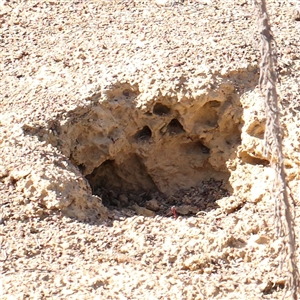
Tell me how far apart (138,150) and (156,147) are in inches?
6.1

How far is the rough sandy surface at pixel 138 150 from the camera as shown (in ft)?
12.8

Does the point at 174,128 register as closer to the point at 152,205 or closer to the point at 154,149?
the point at 154,149

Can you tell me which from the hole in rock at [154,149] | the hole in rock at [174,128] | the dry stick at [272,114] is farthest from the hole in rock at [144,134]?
the dry stick at [272,114]

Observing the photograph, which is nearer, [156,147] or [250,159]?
[250,159]

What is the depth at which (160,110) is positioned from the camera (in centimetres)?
521

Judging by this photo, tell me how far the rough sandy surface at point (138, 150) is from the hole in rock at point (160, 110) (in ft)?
0.04

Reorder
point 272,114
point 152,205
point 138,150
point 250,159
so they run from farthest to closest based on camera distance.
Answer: point 138,150 → point 152,205 → point 250,159 → point 272,114

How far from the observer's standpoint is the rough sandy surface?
12.8 feet

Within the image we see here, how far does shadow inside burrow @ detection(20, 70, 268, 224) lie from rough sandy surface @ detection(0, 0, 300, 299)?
0.04 feet

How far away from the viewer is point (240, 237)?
14.0 ft

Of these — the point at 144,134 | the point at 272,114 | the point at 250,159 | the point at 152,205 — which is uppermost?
the point at 272,114

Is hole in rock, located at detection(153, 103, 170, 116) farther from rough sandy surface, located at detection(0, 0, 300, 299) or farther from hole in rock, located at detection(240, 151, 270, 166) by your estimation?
hole in rock, located at detection(240, 151, 270, 166)

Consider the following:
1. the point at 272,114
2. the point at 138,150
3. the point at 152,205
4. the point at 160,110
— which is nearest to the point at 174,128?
the point at 160,110

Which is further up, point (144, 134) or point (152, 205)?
point (144, 134)
